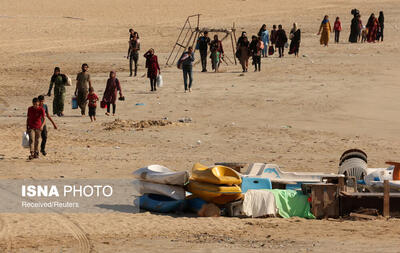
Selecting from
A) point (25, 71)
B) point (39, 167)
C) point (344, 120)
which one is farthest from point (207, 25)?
point (39, 167)

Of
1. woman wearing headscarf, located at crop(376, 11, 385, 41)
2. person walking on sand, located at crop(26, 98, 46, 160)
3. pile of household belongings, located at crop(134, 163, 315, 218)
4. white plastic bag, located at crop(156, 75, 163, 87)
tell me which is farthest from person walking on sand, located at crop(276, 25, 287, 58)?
pile of household belongings, located at crop(134, 163, 315, 218)

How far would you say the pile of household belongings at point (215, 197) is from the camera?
12688 mm

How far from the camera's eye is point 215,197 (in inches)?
500

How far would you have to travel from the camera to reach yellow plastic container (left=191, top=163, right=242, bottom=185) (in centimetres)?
1261

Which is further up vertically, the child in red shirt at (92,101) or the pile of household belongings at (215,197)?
the child in red shirt at (92,101)

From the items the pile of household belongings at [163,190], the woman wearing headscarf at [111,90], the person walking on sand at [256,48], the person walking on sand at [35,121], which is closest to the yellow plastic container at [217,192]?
the pile of household belongings at [163,190]

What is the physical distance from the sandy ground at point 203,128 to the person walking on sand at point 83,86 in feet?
1.90

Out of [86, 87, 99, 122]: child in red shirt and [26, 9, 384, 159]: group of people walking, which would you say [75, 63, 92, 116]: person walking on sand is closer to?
[26, 9, 384, 159]: group of people walking

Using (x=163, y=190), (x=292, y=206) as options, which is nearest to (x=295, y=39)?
(x=292, y=206)

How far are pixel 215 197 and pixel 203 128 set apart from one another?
26.4ft

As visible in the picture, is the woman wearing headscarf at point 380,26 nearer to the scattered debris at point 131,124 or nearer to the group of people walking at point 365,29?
the group of people walking at point 365,29

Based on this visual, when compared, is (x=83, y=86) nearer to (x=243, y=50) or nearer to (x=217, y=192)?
(x=243, y=50)

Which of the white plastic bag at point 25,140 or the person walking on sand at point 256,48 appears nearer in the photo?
the white plastic bag at point 25,140

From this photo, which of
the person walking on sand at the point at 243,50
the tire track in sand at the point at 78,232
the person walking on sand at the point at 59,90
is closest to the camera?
the tire track in sand at the point at 78,232
